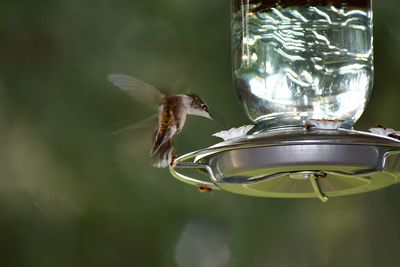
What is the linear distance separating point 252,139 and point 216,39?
3.67 metres

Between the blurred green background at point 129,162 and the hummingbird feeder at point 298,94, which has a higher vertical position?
the hummingbird feeder at point 298,94

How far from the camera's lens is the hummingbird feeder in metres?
2.50

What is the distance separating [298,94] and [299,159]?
537mm

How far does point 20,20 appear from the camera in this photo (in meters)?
6.07

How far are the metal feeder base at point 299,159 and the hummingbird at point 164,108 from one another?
634mm

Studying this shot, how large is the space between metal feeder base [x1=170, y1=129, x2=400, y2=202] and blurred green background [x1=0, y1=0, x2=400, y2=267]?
318 cm

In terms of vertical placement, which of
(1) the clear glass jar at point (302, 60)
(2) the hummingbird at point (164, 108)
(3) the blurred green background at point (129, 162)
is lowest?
(3) the blurred green background at point (129, 162)

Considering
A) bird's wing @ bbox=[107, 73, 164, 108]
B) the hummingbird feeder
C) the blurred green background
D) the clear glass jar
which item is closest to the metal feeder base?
the hummingbird feeder

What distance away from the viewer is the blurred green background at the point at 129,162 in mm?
5902

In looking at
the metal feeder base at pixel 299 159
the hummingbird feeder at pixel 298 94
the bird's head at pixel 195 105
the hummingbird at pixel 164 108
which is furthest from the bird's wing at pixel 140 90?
the metal feeder base at pixel 299 159

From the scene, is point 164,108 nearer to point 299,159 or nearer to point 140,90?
point 140,90

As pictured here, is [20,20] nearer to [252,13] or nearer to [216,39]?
[216,39]

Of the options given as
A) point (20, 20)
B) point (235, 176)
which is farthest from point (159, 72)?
point (235, 176)

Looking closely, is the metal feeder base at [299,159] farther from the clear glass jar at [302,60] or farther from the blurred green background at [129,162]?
the blurred green background at [129,162]
